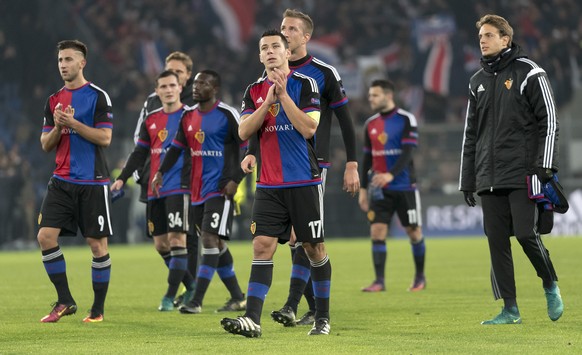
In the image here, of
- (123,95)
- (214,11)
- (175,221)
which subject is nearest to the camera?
(175,221)

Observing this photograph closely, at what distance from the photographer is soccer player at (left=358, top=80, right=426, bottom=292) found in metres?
13.5

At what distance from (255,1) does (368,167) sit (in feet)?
61.8

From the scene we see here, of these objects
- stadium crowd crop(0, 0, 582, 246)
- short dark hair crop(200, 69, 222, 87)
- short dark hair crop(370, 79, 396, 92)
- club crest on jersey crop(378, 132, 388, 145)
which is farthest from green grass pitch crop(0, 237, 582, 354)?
stadium crowd crop(0, 0, 582, 246)

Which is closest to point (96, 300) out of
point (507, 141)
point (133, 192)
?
point (507, 141)

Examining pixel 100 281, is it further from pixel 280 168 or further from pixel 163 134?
pixel 280 168

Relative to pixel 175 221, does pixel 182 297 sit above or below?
below

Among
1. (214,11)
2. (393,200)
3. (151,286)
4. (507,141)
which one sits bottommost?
(151,286)

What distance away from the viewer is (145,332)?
8.41 m

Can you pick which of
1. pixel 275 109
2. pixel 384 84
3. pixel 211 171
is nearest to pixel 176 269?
pixel 211 171

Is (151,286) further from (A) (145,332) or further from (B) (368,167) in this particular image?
(A) (145,332)

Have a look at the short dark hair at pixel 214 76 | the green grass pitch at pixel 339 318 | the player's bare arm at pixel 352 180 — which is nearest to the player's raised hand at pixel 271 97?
the player's bare arm at pixel 352 180

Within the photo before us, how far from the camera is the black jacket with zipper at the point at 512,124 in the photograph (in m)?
8.22

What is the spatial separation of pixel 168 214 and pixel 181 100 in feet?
4.76

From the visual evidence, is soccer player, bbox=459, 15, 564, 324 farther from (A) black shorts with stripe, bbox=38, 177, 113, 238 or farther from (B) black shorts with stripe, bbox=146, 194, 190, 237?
(B) black shorts with stripe, bbox=146, 194, 190, 237
